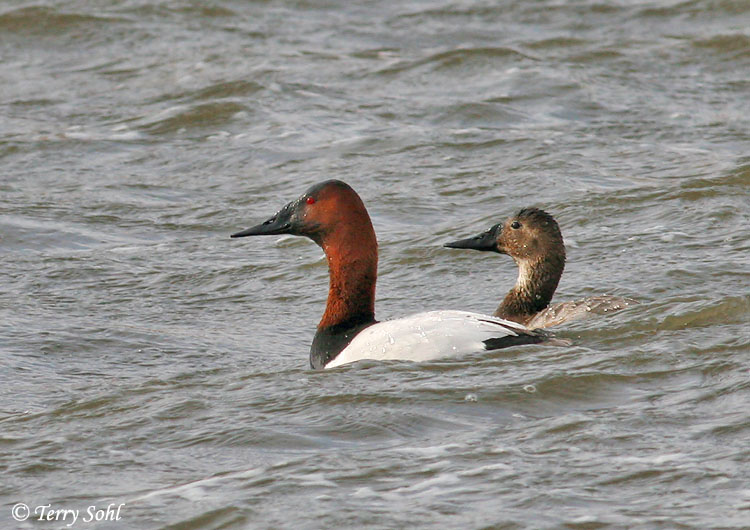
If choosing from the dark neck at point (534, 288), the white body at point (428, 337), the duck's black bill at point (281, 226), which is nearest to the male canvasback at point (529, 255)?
the dark neck at point (534, 288)

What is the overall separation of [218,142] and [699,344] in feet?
22.8

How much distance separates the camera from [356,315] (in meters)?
7.82

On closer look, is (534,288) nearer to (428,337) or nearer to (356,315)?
(356,315)

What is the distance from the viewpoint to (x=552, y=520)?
16.9ft

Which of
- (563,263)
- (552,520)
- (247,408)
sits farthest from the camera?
(563,263)

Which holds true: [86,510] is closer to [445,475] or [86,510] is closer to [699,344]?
[445,475]

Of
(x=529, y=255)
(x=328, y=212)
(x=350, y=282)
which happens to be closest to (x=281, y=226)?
(x=328, y=212)

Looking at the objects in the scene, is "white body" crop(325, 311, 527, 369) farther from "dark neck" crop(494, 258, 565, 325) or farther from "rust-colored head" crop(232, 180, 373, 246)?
"dark neck" crop(494, 258, 565, 325)

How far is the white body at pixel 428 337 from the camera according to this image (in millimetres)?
7145

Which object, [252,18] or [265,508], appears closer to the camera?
[265,508]

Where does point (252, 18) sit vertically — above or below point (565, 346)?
above

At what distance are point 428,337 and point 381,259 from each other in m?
3.00

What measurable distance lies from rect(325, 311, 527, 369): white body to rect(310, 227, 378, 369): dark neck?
376mm

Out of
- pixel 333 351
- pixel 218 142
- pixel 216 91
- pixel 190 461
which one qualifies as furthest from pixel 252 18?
pixel 190 461
